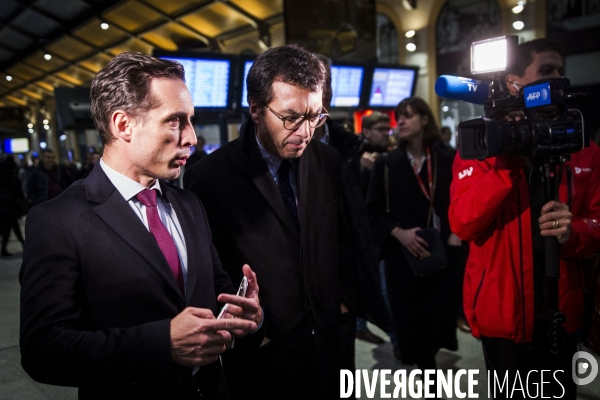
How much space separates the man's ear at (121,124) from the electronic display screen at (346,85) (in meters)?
6.07

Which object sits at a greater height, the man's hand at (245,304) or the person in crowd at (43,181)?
the person in crowd at (43,181)

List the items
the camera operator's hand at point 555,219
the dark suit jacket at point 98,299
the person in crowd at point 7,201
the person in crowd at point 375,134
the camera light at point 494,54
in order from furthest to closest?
the person in crowd at point 7,201
the person in crowd at point 375,134
the camera light at point 494,54
the camera operator's hand at point 555,219
the dark suit jacket at point 98,299

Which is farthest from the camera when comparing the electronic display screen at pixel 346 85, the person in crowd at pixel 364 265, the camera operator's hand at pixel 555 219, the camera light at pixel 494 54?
the electronic display screen at pixel 346 85

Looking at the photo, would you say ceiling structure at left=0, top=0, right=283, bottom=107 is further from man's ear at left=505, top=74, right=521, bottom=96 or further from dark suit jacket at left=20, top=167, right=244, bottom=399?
dark suit jacket at left=20, top=167, right=244, bottom=399

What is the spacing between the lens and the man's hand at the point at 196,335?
118 centimetres

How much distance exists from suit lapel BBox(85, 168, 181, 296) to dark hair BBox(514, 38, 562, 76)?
1.57 meters

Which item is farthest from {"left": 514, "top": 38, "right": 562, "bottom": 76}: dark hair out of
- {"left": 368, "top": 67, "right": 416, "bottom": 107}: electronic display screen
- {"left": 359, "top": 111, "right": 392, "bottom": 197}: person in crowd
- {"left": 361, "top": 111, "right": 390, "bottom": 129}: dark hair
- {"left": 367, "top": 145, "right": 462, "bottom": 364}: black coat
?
{"left": 368, "top": 67, "right": 416, "bottom": 107}: electronic display screen

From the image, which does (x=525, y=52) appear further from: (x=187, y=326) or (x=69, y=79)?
(x=69, y=79)

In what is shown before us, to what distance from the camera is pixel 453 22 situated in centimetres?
1295

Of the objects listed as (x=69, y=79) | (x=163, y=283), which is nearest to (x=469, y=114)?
(x=163, y=283)

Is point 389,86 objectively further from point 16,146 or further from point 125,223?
point 16,146

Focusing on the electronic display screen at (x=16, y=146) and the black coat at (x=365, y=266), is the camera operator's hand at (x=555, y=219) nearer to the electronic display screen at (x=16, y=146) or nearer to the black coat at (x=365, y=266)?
the black coat at (x=365, y=266)

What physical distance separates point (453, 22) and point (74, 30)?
13823 mm

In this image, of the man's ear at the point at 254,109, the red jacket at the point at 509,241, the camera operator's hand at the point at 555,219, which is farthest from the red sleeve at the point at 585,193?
the man's ear at the point at 254,109
